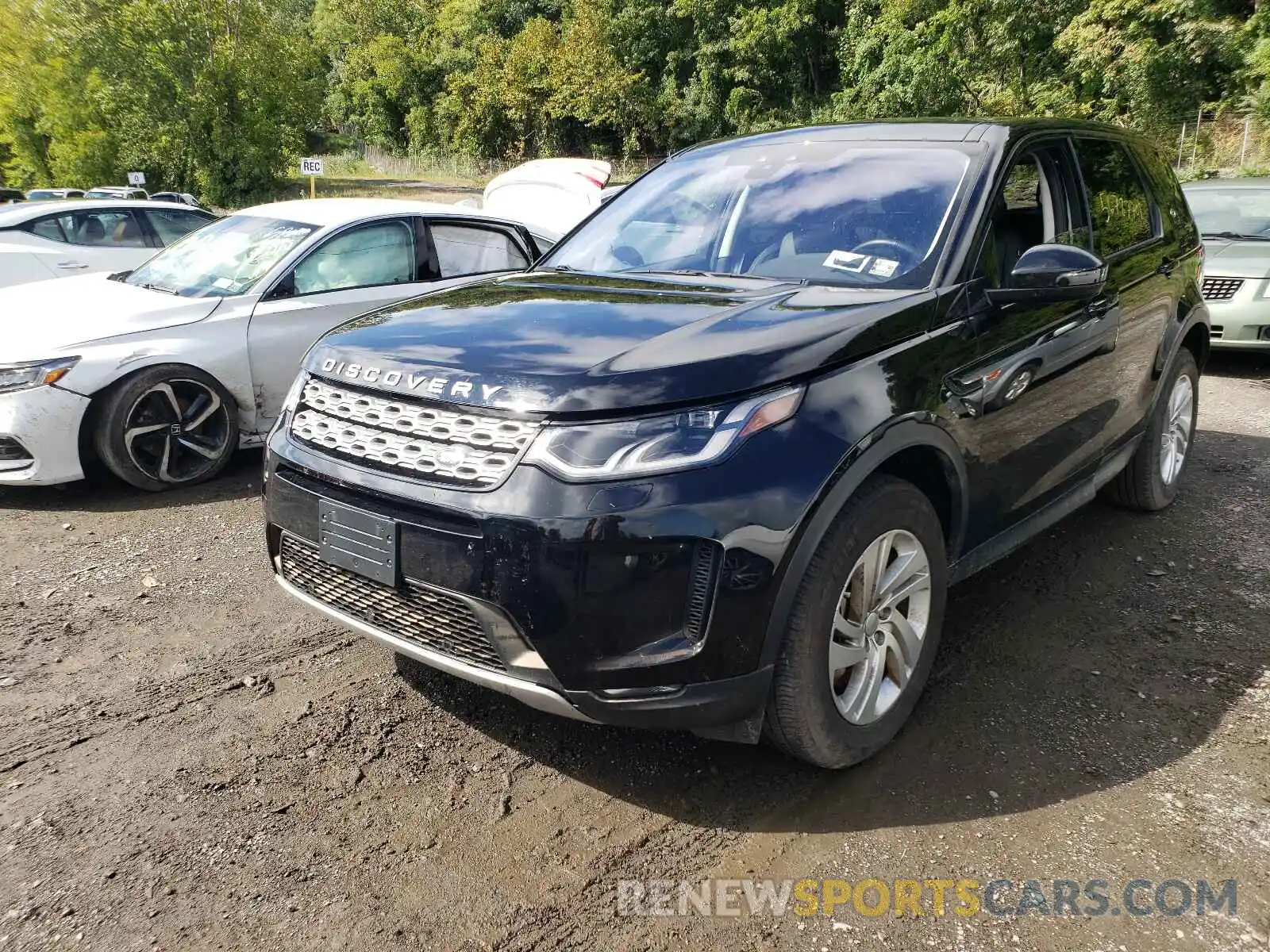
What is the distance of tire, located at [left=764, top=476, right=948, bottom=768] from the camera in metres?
2.42

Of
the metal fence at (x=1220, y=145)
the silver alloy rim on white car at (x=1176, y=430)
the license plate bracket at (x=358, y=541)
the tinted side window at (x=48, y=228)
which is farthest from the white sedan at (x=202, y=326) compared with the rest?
the metal fence at (x=1220, y=145)

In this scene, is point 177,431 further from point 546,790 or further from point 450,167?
point 450,167

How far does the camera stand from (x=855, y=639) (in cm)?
263

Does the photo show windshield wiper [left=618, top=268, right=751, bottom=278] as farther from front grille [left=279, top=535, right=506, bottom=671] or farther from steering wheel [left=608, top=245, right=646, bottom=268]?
front grille [left=279, top=535, right=506, bottom=671]

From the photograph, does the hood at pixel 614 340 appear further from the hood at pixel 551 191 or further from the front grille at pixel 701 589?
the hood at pixel 551 191

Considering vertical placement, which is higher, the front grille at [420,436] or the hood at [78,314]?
the front grille at [420,436]

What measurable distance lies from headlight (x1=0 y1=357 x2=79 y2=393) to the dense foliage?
2750 cm

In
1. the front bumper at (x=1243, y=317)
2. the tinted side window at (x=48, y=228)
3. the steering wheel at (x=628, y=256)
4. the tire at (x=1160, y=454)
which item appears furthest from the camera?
the tinted side window at (x=48, y=228)

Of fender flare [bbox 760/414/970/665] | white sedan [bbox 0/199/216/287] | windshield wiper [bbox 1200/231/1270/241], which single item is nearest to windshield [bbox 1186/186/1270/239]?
windshield wiper [bbox 1200/231/1270/241]

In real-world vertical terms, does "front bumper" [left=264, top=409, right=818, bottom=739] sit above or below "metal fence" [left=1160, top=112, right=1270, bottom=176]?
below

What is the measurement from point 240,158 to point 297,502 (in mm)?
42318

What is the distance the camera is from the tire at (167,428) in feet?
17.0

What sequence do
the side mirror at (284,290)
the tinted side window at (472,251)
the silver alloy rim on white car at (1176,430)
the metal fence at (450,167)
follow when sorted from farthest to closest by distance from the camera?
1. the metal fence at (450,167)
2. the tinted side window at (472,251)
3. the side mirror at (284,290)
4. the silver alloy rim on white car at (1176,430)

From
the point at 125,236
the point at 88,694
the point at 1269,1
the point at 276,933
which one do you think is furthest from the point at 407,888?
the point at 1269,1
